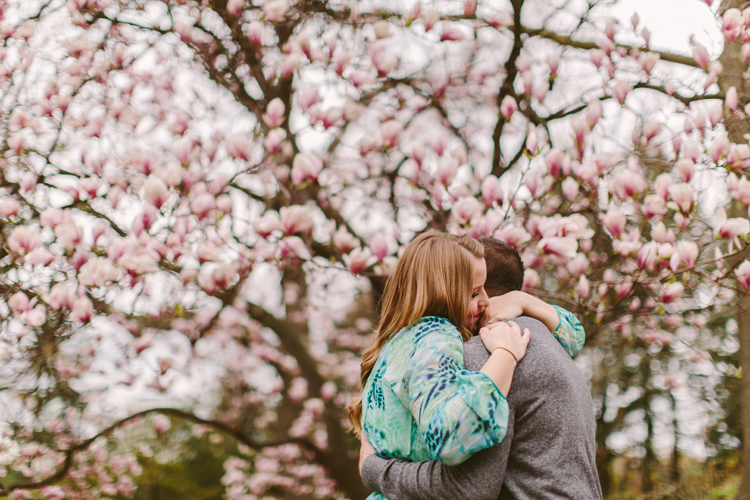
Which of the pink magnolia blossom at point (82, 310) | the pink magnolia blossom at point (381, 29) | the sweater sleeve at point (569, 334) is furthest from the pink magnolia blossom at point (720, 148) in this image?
the pink magnolia blossom at point (82, 310)

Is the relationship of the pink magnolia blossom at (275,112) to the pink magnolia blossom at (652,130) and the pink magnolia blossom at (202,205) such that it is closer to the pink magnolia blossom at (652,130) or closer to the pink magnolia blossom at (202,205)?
the pink magnolia blossom at (202,205)

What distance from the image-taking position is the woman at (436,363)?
976 mm

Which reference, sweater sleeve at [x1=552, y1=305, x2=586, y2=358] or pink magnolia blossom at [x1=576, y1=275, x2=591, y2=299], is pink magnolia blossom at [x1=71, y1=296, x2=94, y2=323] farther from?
pink magnolia blossom at [x1=576, y1=275, x2=591, y2=299]

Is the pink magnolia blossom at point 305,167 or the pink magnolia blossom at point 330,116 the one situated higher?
the pink magnolia blossom at point 330,116

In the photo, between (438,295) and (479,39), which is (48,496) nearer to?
(438,295)

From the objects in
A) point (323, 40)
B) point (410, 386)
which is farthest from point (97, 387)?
point (410, 386)

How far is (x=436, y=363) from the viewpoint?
1.05 m

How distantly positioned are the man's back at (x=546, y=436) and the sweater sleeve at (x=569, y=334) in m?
0.26

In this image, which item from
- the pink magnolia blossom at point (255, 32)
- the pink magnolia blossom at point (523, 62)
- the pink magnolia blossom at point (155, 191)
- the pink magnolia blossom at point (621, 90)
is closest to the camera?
the pink magnolia blossom at point (155, 191)

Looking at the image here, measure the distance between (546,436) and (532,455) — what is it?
0.05 metres

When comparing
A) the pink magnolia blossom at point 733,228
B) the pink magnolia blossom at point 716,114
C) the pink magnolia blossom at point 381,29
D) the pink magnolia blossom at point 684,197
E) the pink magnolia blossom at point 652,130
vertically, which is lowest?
the pink magnolia blossom at point 733,228

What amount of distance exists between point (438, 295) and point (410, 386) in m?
0.24

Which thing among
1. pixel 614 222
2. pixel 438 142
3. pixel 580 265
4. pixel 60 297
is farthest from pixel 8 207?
pixel 614 222

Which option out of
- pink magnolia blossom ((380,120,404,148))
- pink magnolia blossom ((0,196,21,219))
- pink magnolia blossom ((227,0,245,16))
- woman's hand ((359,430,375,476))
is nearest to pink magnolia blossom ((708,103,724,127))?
pink magnolia blossom ((380,120,404,148))
